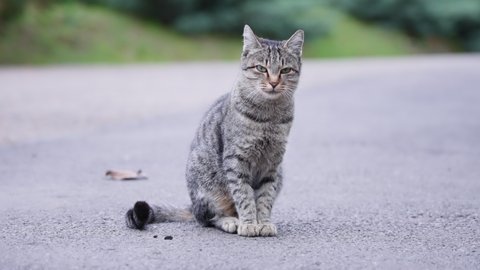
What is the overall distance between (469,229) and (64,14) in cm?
2181

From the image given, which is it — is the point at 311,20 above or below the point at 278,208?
above

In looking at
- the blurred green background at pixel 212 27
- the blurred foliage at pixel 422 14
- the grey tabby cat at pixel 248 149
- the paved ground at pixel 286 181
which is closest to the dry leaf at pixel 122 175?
the paved ground at pixel 286 181

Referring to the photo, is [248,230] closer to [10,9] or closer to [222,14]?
[10,9]

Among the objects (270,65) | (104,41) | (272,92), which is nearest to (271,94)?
(272,92)

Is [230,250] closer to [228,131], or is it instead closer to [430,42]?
[228,131]

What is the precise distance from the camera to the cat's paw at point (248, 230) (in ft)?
15.8

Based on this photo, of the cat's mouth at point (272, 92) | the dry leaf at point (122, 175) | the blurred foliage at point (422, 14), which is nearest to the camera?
the cat's mouth at point (272, 92)

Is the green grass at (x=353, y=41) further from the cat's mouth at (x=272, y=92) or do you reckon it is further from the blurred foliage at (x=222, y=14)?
the cat's mouth at (x=272, y=92)

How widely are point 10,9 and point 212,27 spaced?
847cm

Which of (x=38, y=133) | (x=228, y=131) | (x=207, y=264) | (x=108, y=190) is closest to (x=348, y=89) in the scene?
(x=38, y=133)

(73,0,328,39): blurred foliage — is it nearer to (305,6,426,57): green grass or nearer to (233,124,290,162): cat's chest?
(305,6,426,57): green grass

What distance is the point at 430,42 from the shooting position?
111ft

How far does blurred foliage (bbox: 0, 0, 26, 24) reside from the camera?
20438 millimetres

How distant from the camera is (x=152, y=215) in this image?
16.5 ft
